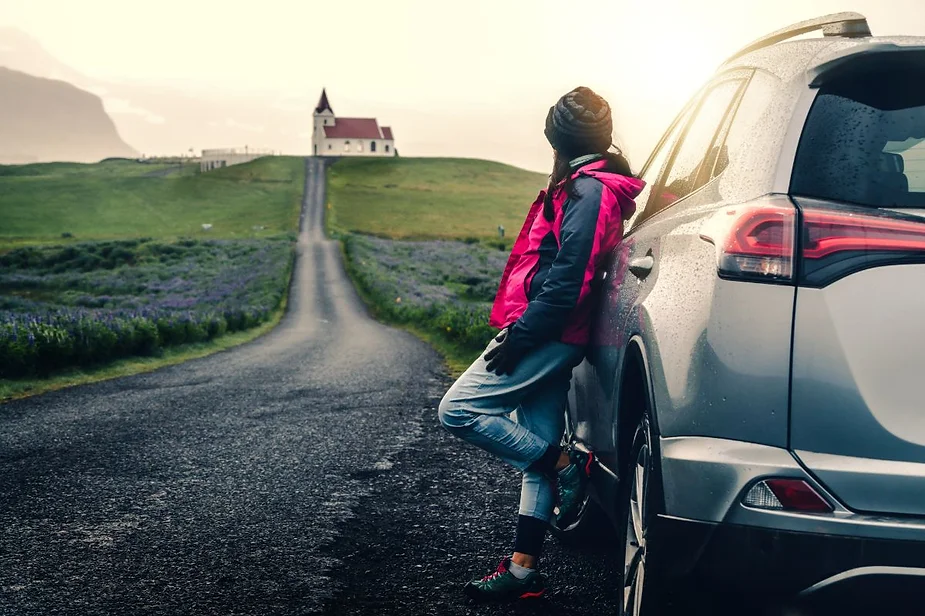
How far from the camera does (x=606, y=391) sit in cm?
360

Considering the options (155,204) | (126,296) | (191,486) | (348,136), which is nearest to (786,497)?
(191,486)

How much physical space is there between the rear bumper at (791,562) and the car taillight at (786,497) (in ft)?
0.20

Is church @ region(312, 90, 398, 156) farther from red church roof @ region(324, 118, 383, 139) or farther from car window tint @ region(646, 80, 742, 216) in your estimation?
car window tint @ region(646, 80, 742, 216)

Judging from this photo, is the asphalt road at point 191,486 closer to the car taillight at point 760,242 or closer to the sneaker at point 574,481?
the sneaker at point 574,481

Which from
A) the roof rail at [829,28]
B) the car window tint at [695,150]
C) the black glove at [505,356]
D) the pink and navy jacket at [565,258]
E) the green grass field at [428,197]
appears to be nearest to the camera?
the roof rail at [829,28]

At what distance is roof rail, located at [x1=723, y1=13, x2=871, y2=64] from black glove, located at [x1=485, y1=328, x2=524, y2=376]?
4.78 feet

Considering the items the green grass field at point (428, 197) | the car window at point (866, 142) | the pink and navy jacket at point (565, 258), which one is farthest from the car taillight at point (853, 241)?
the green grass field at point (428, 197)

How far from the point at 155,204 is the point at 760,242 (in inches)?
3833

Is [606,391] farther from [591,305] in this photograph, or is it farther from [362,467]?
[362,467]

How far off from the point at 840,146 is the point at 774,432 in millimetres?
773

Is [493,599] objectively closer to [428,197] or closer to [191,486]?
[191,486]

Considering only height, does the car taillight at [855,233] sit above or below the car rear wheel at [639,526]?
above

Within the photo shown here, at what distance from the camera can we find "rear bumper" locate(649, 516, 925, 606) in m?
2.18

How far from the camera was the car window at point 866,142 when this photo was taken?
237 cm
